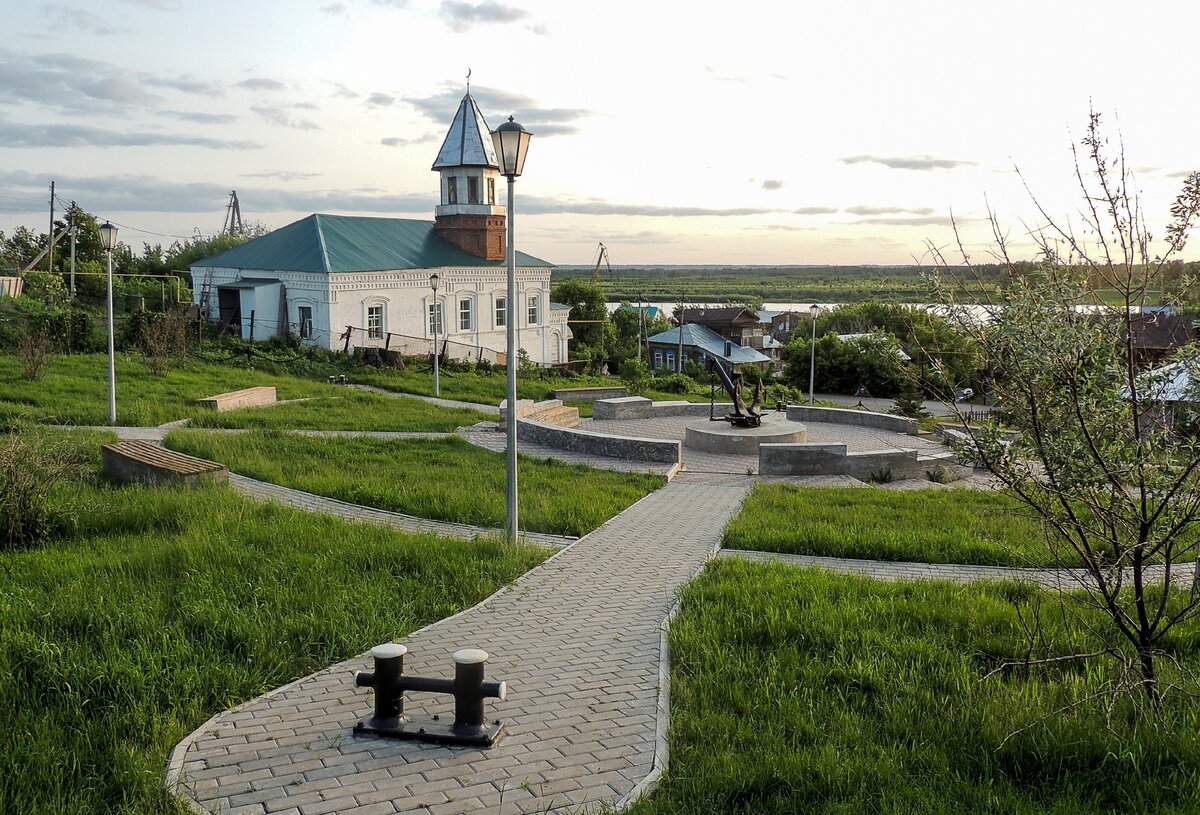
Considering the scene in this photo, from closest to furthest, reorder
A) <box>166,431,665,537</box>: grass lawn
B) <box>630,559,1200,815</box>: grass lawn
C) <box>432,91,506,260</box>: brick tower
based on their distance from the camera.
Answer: <box>630,559,1200,815</box>: grass lawn
<box>166,431,665,537</box>: grass lawn
<box>432,91,506,260</box>: brick tower

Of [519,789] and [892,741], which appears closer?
[519,789]

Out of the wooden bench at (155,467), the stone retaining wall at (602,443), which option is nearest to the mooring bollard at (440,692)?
the wooden bench at (155,467)

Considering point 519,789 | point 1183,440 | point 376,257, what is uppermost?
point 376,257

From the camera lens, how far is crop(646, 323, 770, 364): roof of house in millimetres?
64550

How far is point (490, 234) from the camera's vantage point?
43.3 metres

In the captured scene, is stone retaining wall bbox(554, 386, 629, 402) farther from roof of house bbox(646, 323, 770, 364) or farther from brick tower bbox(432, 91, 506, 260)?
roof of house bbox(646, 323, 770, 364)

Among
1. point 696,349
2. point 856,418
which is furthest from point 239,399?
point 696,349

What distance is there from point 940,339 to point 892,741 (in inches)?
122

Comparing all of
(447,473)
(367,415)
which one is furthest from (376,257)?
(447,473)

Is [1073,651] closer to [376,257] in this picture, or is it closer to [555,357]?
[376,257]

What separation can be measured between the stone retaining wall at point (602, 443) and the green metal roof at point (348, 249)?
20161 millimetres

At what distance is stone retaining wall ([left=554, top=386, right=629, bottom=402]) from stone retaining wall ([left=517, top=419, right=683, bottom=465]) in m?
7.59

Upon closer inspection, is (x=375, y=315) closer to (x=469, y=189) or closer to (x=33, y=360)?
(x=469, y=189)

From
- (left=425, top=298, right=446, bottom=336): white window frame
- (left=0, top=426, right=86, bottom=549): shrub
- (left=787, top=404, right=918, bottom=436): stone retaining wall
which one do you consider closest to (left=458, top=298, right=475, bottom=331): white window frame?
(left=425, top=298, right=446, bottom=336): white window frame
